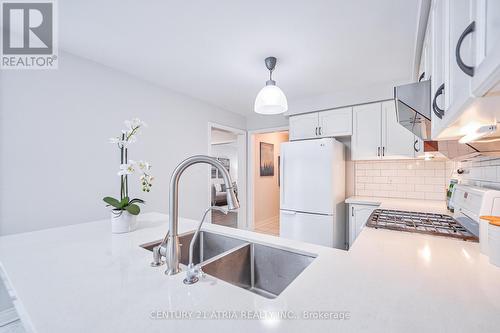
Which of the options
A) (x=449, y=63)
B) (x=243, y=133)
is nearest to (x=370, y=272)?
(x=449, y=63)

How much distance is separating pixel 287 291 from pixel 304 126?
2.74m

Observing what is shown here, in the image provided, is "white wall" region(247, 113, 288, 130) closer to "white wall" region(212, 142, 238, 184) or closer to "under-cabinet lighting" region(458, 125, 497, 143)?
"under-cabinet lighting" region(458, 125, 497, 143)

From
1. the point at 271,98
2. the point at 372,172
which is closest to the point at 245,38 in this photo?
the point at 271,98

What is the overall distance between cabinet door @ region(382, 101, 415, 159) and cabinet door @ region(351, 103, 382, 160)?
0.05 meters

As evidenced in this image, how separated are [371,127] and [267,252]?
91.5 inches

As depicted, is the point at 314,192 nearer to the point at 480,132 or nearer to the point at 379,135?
the point at 379,135

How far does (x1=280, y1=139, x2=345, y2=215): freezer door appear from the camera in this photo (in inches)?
101

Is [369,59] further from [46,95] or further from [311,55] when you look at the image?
[46,95]

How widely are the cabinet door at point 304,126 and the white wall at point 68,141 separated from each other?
1.79 m

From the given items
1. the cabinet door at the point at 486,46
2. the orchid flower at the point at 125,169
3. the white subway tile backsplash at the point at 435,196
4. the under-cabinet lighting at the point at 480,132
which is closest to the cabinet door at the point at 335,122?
the white subway tile backsplash at the point at 435,196

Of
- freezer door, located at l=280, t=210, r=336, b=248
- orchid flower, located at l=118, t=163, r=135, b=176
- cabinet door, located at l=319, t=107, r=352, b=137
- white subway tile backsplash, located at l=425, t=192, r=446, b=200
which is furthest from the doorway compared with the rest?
orchid flower, located at l=118, t=163, r=135, b=176

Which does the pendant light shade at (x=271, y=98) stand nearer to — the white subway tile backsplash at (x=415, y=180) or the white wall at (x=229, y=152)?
the white subway tile backsplash at (x=415, y=180)

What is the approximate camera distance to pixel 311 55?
1.95 meters

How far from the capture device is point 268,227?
4539 mm
